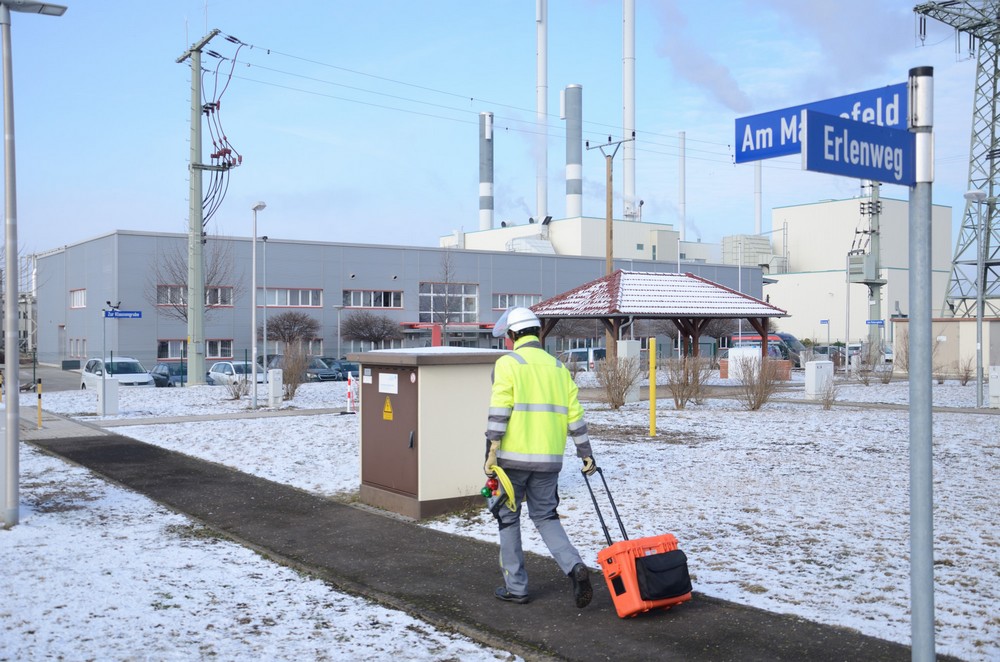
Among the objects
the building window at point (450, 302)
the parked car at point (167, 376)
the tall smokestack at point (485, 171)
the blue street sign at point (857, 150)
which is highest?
the tall smokestack at point (485, 171)

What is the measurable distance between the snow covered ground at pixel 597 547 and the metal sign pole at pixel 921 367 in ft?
5.36

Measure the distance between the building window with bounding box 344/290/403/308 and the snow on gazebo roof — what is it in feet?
105

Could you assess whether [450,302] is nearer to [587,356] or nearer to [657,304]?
[587,356]

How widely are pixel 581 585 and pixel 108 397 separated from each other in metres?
18.5

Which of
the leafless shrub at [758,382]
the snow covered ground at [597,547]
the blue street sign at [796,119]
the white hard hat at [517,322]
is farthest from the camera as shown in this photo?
the leafless shrub at [758,382]

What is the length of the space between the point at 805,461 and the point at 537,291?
5655 centimetres

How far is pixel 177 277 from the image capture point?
176 ft

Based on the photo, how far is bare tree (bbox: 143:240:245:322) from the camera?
53344mm

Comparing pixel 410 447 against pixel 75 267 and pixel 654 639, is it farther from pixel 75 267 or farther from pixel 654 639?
pixel 75 267

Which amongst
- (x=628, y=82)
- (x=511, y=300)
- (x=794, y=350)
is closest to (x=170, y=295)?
(x=511, y=300)

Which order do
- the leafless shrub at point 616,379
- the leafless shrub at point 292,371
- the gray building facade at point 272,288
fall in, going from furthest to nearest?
the gray building facade at point 272,288
the leafless shrub at point 292,371
the leafless shrub at point 616,379

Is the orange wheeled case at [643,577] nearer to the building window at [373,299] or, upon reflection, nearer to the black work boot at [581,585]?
the black work boot at [581,585]

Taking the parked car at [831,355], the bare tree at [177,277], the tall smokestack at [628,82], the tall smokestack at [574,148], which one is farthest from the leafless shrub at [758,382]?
the tall smokestack at [628,82]

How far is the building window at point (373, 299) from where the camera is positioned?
61.3 m
